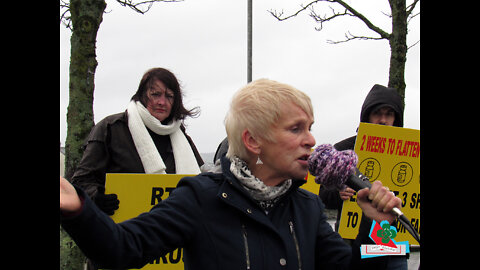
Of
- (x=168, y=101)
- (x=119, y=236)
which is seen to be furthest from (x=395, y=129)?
(x=119, y=236)

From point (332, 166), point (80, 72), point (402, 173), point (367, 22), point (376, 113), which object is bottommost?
point (402, 173)

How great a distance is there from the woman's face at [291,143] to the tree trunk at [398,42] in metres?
6.77

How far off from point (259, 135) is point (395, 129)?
2310mm

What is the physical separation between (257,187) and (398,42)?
7.28 metres

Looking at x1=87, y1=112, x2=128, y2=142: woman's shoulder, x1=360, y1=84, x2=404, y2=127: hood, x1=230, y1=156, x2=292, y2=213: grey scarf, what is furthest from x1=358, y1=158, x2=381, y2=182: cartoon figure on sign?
x1=230, y1=156, x2=292, y2=213: grey scarf

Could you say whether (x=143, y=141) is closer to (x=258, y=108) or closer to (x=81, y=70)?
(x=258, y=108)

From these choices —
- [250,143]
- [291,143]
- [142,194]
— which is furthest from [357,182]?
[142,194]

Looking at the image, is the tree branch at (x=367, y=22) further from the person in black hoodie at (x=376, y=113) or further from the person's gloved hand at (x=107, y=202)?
the person's gloved hand at (x=107, y=202)

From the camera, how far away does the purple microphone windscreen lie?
180 centimetres

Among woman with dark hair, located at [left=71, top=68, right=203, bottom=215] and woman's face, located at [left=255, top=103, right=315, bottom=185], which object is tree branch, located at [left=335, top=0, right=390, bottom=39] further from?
woman's face, located at [left=255, top=103, right=315, bottom=185]

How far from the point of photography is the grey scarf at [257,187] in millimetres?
1983

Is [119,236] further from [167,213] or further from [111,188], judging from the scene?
[111,188]

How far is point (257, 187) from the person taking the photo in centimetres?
198
